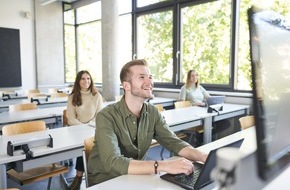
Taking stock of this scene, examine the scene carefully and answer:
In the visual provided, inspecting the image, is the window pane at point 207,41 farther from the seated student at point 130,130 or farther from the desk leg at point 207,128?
the seated student at point 130,130

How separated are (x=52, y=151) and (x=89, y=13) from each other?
6.75m

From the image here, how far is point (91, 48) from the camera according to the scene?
26.3 feet

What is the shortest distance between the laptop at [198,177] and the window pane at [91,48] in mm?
6569

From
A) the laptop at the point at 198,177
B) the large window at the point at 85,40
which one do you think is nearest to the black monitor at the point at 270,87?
the laptop at the point at 198,177

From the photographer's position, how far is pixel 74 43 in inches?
337

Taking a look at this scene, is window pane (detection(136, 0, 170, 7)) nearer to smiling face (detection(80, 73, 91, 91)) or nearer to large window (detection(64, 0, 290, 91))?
Answer: large window (detection(64, 0, 290, 91))

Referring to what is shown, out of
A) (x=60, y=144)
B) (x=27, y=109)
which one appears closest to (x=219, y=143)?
(x=60, y=144)

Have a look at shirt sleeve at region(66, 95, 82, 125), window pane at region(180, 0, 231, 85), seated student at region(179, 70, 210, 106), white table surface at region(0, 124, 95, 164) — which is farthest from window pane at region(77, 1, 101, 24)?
white table surface at region(0, 124, 95, 164)

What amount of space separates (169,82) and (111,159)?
4533 mm

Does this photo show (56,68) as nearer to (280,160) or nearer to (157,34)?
(157,34)

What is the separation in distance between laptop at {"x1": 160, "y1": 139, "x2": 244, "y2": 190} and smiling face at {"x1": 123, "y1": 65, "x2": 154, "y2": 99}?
524mm

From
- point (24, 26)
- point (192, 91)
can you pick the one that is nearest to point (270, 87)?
point (192, 91)

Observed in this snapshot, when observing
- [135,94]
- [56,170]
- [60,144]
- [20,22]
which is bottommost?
[56,170]

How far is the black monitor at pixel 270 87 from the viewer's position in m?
0.54
